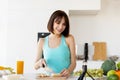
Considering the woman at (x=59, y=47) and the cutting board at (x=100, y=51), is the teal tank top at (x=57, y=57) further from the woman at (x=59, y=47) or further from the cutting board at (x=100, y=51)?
the cutting board at (x=100, y=51)

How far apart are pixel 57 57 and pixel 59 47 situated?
82mm

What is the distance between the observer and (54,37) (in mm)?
2119

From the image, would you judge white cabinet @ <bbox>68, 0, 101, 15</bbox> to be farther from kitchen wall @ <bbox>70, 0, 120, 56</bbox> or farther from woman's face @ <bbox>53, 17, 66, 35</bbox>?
woman's face @ <bbox>53, 17, 66, 35</bbox>

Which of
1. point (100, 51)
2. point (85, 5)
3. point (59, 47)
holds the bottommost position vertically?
point (100, 51)

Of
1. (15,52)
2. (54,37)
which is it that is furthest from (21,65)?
(15,52)

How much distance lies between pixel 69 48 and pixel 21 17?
1718 mm

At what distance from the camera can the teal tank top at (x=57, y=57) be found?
201 cm

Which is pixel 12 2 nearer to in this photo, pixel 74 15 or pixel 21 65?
pixel 74 15

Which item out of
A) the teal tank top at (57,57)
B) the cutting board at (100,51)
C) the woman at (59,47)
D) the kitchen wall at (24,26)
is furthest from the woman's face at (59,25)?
the cutting board at (100,51)

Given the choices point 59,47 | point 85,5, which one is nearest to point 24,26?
point 85,5

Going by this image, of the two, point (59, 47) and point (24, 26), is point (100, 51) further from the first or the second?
point (59, 47)

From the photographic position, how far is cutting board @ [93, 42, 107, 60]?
13.1ft

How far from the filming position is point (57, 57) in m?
2.02

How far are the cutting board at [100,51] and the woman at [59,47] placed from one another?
1972mm
